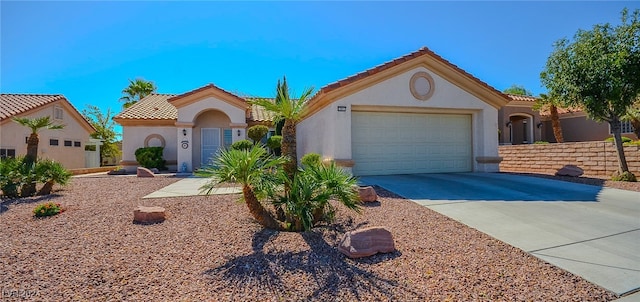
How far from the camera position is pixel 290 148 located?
5102 millimetres

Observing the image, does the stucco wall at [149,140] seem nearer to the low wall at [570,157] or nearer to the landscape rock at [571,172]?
the low wall at [570,157]

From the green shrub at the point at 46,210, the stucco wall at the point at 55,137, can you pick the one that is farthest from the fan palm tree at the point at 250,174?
the stucco wall at the point at 55,137

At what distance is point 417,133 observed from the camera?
11547 mm

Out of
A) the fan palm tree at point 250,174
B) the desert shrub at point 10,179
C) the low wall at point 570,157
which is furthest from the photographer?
the low wall at point 570,157

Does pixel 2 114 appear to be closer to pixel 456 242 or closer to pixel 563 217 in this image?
pixel 456 242

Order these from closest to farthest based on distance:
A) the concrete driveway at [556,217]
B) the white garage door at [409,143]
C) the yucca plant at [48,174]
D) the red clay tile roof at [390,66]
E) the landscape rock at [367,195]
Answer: the concrete driveway at [556,217], the landscape rock at [367,195], the yucca plant at [48,174], the red clay tile roof at [390,66], the white garage door at [409,143]

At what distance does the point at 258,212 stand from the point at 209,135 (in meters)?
14.6

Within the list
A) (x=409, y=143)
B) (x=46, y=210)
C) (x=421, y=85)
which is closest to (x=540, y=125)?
(x=421, y=85)

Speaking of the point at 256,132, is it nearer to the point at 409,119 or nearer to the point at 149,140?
the point at 149,140

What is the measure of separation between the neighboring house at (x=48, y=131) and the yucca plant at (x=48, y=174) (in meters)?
10.7

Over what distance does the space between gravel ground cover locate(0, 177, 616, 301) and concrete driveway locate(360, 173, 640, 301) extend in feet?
1.34

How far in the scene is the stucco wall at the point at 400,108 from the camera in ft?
33.4

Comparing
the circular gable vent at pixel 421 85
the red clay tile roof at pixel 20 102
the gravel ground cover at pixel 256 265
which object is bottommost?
the gravel ground cover at pixel 256 265

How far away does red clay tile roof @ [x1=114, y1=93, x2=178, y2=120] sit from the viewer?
57.1 feet
